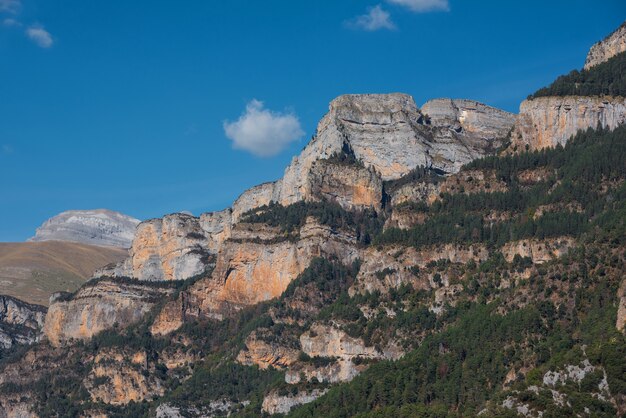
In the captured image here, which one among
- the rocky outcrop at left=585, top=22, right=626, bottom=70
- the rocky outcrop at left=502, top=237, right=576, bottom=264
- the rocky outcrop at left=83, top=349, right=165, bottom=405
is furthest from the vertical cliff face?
the rocky outcrop at left=502, top=237, right=576, bottom=264

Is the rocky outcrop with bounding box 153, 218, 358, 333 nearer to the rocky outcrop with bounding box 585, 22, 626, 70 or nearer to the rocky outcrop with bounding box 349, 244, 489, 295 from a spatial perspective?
the rocky outcrop with bounding box 349, 244, 489, 295

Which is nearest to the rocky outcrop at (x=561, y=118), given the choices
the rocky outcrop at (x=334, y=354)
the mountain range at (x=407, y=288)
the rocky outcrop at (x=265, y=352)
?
the mountain range at (x=407, y=288)

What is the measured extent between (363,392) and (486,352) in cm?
1314

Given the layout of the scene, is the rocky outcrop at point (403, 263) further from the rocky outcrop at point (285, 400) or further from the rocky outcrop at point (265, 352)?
the rocky outcrop at point (285, 400)

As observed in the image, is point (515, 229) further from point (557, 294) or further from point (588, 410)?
point (588, 410)

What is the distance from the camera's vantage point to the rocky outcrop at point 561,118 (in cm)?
15900

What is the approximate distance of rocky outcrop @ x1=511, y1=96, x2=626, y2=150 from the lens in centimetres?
15900

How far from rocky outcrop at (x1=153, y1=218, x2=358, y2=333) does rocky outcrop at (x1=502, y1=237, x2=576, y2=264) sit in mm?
33949

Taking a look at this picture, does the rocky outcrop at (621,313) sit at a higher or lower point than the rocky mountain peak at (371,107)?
lower

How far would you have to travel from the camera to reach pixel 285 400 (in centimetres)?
14900

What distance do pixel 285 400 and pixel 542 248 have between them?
2848 cm

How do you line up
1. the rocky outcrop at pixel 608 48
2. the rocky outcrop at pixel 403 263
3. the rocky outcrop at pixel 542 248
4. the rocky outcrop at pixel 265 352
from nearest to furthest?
the rocky outcrop at pixel 542 248 < the rocky outcrop at pixel 403 263 < the rocky outcrop at pixel 265 352 < the rocky outcrop at pixel 608 48

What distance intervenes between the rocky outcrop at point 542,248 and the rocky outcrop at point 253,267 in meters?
33.9

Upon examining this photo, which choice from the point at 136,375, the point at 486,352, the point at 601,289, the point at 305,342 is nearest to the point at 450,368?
the point at 486,352
